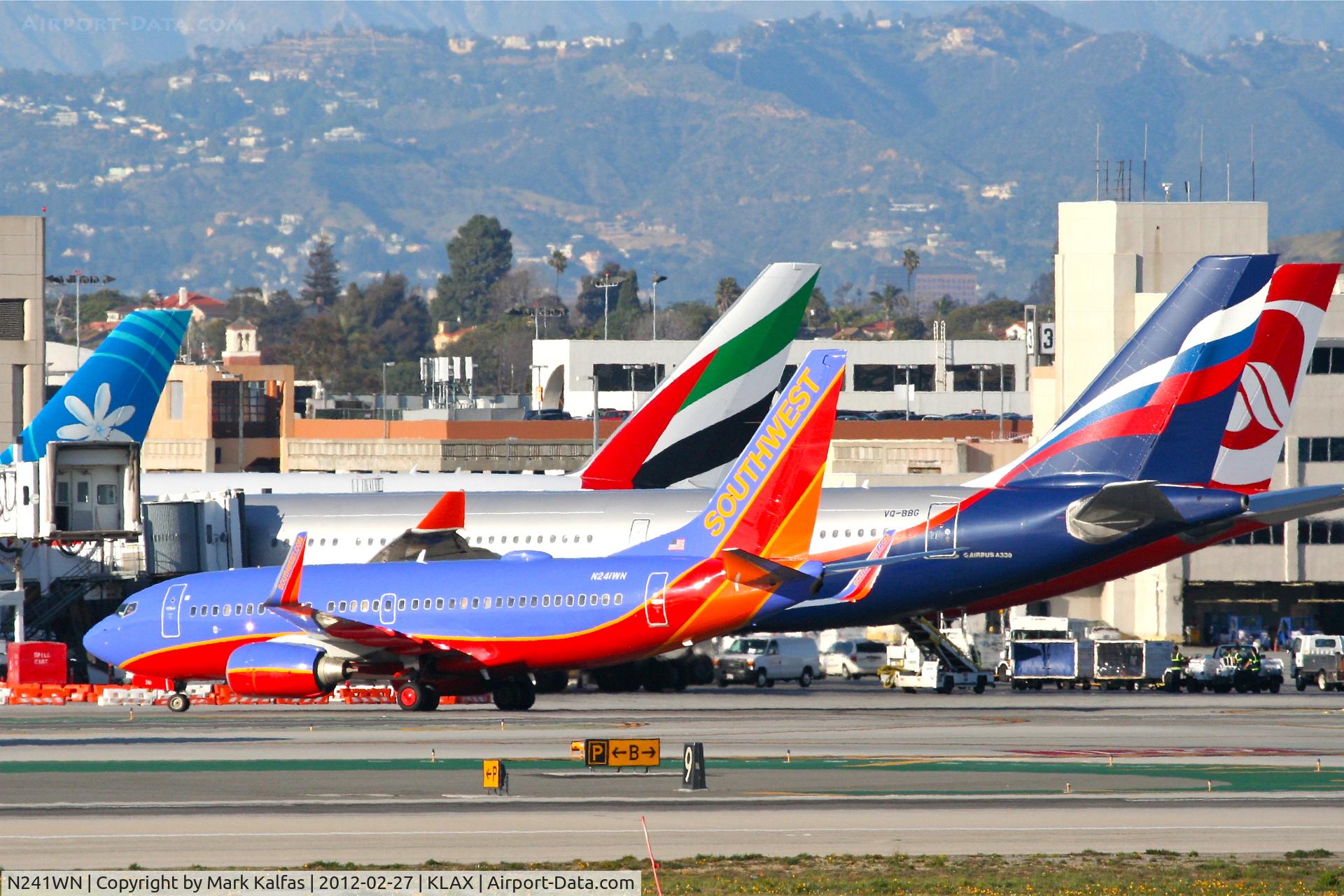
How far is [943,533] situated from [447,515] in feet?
37.6

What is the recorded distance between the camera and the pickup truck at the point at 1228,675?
50906 mm

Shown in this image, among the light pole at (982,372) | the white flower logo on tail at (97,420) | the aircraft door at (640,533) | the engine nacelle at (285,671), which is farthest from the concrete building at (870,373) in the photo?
the engine nacelle at (285,671)

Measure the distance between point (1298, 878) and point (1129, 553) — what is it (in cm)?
2378

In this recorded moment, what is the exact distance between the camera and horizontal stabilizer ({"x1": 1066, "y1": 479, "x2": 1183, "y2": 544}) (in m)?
39.4

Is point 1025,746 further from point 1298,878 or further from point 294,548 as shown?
point 294,548

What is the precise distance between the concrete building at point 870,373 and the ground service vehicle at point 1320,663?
7705 centimetres

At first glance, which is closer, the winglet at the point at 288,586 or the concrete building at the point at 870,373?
the winglet at the point at 288,586

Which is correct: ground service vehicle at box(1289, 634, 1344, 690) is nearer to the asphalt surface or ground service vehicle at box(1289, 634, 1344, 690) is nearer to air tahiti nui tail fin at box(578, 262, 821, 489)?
the asphalt surface

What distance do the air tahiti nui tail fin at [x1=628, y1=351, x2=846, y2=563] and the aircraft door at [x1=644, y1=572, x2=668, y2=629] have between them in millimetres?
1289

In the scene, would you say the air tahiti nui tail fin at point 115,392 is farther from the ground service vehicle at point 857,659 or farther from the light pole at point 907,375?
the light pole at point 907,375

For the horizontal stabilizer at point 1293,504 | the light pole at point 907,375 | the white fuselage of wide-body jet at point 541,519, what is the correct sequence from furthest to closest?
the light pole at point 907,375, the white fuselage of wide-body jet at point 541,519, the horizontal stabilizer at point 1293,504

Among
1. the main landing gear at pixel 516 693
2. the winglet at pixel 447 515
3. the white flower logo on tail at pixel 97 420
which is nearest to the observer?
the main landing gear at pixel 516 693

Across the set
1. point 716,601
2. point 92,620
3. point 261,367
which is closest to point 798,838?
point 716,601

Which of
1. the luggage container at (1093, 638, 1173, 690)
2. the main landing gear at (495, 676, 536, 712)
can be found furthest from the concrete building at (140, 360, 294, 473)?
the main landing gear at (495, 676, 536, 712)
